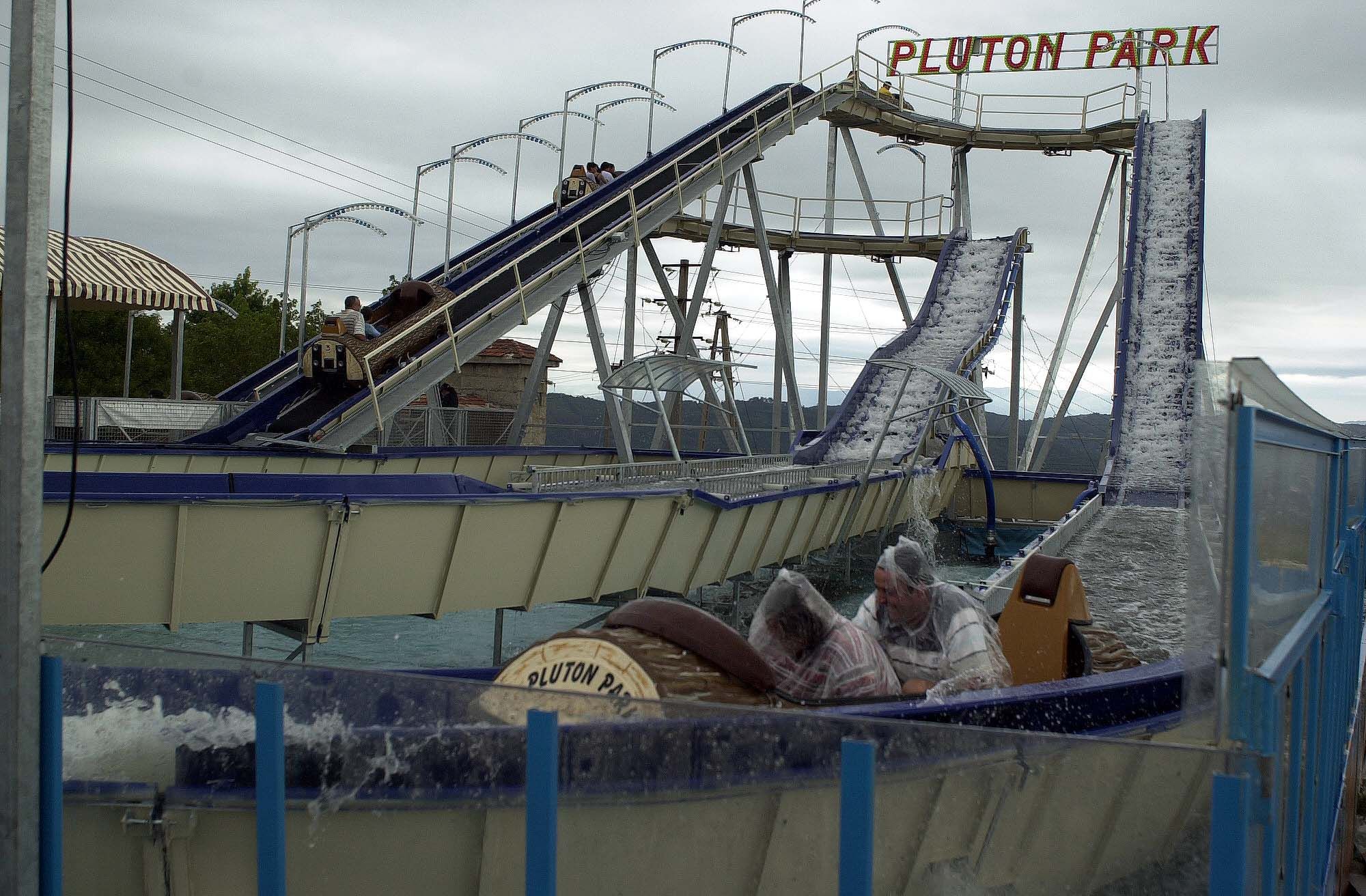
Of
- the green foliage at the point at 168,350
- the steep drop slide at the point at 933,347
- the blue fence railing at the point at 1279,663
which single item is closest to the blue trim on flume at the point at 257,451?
the steep drop slide at the point at 933,347

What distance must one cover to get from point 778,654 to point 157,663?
2.07 metres

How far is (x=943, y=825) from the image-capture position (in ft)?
7.96

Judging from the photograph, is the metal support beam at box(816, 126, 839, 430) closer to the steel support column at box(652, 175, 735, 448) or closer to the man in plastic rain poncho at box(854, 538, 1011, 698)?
the steel support column at box(652, 175, 735, 448)

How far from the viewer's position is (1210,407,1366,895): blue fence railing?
2359 millimetres

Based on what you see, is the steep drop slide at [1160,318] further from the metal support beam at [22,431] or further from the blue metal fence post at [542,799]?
the metal support beam at [22,431]

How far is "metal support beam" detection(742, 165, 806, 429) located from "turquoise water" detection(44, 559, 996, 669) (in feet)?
29.3

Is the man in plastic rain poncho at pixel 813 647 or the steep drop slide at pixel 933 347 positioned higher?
the steep drop slide at pixel 933 347

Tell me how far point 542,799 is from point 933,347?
66.5 feet

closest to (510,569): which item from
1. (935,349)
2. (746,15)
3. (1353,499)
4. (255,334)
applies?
(1353,499)

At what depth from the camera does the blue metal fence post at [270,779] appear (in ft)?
9.41

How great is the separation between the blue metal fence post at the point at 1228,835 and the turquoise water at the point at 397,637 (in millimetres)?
7838

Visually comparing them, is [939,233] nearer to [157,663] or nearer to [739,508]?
[739,508]

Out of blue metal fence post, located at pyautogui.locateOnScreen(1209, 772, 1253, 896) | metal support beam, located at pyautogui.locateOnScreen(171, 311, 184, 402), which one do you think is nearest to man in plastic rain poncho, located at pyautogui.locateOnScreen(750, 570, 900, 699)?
blue metal fence post, located at pyautogui.locateOnScreen(1209, 772, 1253, 896)

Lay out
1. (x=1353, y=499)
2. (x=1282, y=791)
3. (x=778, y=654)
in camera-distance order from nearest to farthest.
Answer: (x=1282, y=791)
(x=778, y=654)
(x=1353, y=499)
